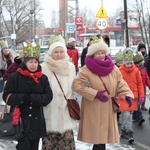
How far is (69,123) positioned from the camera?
182 inches

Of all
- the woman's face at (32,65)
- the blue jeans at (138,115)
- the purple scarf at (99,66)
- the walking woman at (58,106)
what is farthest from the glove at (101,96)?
the blue jeans at (138,115)

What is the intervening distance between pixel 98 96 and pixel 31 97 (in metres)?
0.87

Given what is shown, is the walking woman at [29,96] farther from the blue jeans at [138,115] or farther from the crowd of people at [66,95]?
the blue jeans at [138,115]

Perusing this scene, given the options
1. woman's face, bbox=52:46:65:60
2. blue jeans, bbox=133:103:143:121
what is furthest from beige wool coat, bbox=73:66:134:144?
blue jeans, bbox=133:103:143:121

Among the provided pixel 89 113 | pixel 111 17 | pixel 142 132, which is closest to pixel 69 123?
pixel 89 113

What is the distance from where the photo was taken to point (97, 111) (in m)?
4.63

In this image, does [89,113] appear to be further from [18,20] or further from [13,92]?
[18,20]

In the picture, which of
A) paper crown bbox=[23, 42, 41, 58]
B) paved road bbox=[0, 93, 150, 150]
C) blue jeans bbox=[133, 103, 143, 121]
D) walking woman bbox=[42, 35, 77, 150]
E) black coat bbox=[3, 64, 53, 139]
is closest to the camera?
black coat bbox=[3, 64, 53, 139]

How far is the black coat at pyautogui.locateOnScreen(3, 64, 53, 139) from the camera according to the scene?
4246mm

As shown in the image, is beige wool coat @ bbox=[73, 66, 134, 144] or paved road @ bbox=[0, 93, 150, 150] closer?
beige wool coat @ bbox=[73, 66, 134, 144]

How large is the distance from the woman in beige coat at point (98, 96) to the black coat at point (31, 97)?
518mm

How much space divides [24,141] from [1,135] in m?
0.31

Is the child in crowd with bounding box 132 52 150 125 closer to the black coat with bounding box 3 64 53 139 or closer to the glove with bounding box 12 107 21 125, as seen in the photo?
the black coat with bounding box 3 64 53 139

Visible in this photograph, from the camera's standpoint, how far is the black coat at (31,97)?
13.9ft
